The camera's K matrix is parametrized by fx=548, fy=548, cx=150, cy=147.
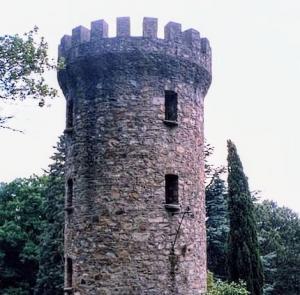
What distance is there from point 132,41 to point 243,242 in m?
10.1

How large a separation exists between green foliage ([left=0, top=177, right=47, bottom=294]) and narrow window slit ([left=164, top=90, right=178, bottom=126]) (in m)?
17.4

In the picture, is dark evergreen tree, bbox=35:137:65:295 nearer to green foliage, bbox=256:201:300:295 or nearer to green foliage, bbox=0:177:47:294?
green foliage, bbox=0:177:47:294

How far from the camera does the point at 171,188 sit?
15844 mm

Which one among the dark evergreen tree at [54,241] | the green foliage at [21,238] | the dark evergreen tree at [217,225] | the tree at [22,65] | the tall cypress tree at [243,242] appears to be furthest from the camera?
the green foliage at [21,238]

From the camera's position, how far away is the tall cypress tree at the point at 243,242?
21828mm

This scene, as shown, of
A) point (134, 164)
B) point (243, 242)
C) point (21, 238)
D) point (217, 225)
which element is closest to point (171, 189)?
point (134, 164)

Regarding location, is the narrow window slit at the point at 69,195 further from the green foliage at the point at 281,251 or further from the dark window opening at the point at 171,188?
the green foliage at the point at 281,251

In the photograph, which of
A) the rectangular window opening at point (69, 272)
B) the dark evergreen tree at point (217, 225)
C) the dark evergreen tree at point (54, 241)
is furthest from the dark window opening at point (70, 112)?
the dark evergreen tree at point (217, 225)

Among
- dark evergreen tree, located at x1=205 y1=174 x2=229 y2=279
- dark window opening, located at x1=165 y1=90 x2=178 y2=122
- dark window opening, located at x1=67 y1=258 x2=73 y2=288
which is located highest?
dark window opening, located at x1=165 y1=90 x2=178 y2=122

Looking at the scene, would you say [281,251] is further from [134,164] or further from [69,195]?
[134,164]

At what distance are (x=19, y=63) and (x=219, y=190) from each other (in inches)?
771

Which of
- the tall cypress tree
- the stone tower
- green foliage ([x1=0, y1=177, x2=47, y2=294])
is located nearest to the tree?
the stone tower

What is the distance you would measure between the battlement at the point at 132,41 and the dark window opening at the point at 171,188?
3.62 m

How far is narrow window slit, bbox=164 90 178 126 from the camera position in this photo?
53.2ft
